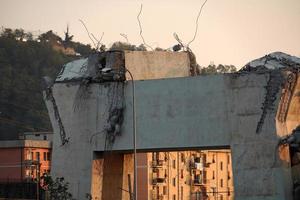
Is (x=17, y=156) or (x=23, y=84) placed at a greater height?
(x=23, y=84)

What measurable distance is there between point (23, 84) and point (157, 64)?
271ft

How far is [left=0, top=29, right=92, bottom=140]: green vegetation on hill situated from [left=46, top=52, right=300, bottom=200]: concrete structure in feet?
245

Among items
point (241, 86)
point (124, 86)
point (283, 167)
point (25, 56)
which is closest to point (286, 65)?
point (241, 86)

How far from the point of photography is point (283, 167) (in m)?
28.6

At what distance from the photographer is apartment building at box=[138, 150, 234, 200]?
70375 millimetres

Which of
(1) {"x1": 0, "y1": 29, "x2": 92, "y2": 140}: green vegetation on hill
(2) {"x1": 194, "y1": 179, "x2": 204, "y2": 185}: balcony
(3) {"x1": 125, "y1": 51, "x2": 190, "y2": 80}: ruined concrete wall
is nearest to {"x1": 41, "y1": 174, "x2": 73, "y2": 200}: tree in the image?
(3) {"x1": 125, "y1": 51, "x2": 190, "y2": 80}: ruined concrete wall

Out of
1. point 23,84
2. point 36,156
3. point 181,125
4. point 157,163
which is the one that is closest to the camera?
point 181,125

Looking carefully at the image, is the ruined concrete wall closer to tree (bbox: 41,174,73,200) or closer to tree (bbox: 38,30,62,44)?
tree (bbox: 41,174,73,200)

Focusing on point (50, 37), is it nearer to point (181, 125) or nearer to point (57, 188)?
point (57, 188)

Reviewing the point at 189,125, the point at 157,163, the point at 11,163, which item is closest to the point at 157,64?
the point at 189,125

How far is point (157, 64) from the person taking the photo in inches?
1339

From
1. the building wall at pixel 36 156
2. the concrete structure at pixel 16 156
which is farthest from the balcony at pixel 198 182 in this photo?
the concrete structure at pixel 16 156

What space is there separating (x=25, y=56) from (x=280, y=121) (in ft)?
335

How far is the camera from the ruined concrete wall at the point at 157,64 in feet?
109
